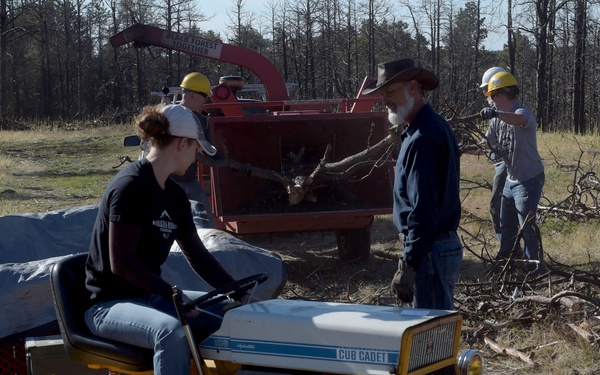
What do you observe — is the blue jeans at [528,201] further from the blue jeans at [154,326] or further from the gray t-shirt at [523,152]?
the blue jeans at [154,326]

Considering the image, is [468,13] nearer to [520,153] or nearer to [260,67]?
[260,67]

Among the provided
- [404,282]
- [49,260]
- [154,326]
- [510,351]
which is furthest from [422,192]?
[49,260]

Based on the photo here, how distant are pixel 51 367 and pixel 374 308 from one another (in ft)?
6.37

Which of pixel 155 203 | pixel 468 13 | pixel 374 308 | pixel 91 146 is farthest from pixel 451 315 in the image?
pixel 468 13

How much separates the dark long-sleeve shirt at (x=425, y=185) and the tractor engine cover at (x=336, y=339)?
0.70 meters

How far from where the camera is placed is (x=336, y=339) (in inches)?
115

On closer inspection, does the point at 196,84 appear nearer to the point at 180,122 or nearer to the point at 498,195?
the point at 498,195

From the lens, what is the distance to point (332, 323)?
2975mm

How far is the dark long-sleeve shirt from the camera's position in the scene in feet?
12.6

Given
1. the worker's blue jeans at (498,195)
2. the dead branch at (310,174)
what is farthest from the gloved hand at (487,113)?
the worker's blue jeans at (498,195)

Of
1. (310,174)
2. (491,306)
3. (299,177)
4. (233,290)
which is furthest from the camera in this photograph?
(310,174)

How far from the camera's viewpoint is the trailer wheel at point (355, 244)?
849 centimetres

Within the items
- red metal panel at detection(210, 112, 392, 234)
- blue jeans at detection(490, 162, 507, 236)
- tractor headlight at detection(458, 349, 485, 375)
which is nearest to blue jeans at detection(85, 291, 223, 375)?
tractor headlight at detection(458, 349, 485, 375)

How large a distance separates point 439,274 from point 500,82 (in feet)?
12.1
